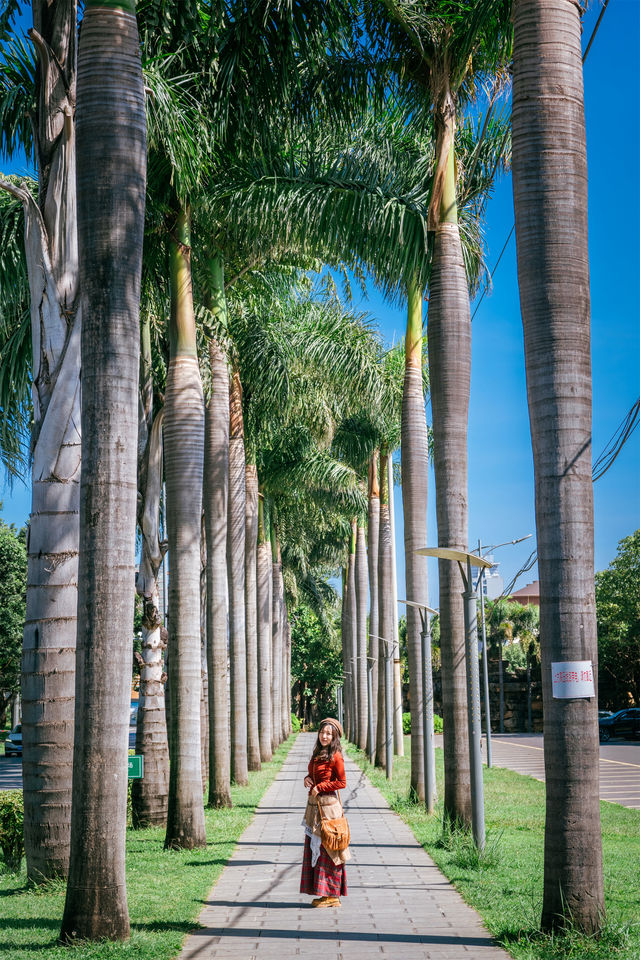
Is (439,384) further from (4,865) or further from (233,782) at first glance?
(233,782)

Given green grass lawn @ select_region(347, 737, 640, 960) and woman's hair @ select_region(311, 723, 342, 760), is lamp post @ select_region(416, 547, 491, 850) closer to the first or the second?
green grass lawn @ select_region(347, 737, 640, 960)

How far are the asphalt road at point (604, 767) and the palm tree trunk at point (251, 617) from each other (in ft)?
10.3

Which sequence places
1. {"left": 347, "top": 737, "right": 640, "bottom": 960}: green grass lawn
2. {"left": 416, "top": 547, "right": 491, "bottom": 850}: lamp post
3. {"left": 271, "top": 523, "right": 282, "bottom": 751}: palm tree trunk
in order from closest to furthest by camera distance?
{"left": 347, "top": 737, "right": 640, "bottom": 960}: green grass lawn < {"left": 416, "top": 547, "right": 491, "bottom": 850}: lamp post < {"left": 271, "top": 523, "right": 282, "bottom": 751}: palm tree trunk

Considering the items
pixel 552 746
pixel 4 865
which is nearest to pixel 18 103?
pixel 4 865

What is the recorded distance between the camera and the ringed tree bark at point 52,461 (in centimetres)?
909

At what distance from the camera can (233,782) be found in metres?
21.5

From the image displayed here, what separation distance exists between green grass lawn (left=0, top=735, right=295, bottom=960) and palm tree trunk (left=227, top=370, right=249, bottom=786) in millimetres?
7150

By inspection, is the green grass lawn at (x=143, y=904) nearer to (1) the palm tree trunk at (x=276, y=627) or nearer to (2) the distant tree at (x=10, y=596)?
(1) the palm tree trunk at (x=276, y=627)

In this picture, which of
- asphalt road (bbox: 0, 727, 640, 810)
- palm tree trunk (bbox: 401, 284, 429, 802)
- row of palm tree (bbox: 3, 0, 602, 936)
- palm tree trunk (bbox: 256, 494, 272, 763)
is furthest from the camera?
palm tree trunk (bbox: 256, 494, 272, 763)

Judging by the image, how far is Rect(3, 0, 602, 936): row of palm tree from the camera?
7.41 meters

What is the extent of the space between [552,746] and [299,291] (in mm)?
15476

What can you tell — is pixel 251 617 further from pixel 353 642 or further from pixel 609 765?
pixel 353 642

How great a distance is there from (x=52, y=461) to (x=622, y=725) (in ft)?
144

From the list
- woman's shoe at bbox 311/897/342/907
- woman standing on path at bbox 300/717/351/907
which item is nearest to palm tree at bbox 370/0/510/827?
woman standing on path at bbox 300/717/351/907
